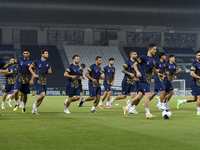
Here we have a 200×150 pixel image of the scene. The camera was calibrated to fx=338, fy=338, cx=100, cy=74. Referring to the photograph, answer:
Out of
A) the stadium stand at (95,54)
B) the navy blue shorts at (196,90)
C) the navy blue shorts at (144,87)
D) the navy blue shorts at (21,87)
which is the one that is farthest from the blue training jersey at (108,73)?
the stadium stand at (95,54)

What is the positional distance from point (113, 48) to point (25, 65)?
3682 centimetres

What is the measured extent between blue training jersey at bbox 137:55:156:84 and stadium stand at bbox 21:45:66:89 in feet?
96.6

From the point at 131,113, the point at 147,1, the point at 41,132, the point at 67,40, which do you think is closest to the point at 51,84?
the point at 67,40

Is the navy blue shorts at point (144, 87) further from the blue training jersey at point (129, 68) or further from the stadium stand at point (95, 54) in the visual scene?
the stadium stand at point (95, 54)

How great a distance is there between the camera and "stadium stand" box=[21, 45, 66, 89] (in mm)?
40781

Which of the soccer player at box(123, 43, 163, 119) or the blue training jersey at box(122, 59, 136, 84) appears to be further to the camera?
the blue training jersey at box(122, 59, 136, 84)

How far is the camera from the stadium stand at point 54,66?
Result: 40.8m

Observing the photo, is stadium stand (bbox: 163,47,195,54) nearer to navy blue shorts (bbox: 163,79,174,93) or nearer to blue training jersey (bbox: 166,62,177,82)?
blue training jersey (bbox: 166,62,177,82)

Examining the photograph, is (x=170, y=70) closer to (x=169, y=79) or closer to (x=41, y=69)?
(x=169, y=79)

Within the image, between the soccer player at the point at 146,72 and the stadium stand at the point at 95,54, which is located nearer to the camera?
the soccer player at the point at 146,72

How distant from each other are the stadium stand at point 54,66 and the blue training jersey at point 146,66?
1159 inches

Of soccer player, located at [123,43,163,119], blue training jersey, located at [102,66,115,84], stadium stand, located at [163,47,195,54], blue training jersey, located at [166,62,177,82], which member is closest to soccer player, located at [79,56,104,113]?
soccer player, located at [123,43,163,119]

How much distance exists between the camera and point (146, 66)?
36.9ft

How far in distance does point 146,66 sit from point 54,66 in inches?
1325
